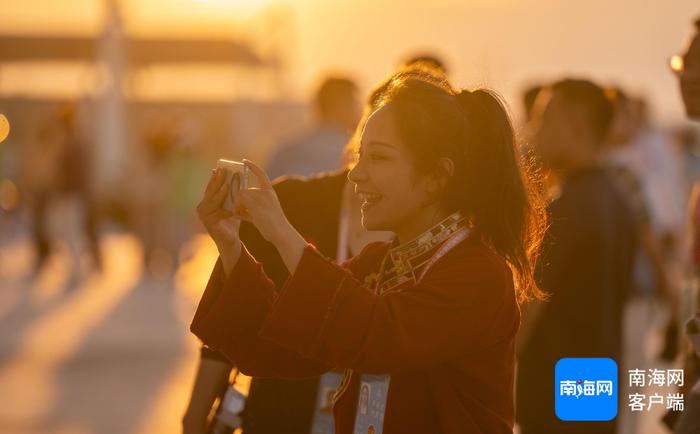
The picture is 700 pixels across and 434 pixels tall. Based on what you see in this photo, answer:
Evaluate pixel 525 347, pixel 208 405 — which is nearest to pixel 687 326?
pixel 208 405

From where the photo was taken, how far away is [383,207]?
7.95ft

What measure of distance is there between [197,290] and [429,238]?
12794 millimetres

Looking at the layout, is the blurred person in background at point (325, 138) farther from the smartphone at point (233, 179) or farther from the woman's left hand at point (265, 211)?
the woman's left hand at point (265, 211)

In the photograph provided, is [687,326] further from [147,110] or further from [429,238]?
[147,110]

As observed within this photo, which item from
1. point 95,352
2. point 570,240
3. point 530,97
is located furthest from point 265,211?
point 95,352

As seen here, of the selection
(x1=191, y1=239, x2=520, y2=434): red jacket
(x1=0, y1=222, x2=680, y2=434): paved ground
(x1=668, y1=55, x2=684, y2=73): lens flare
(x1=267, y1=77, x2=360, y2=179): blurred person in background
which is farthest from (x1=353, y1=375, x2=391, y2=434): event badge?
(x1=0, y1=222, x2=680, y2=434): paved ground

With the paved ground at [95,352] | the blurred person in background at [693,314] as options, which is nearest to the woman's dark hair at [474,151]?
the blurred person in background at [693,314]

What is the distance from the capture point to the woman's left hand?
231 cm

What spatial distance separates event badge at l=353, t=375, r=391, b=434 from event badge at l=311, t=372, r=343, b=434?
0.65 metres

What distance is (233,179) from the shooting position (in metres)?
2.48

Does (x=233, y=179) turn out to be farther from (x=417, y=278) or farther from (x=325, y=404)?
(x=325, y=404)

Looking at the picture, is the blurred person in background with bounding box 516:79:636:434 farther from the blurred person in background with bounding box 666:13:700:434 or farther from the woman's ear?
the woman's ear

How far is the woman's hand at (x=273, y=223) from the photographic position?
2.30m

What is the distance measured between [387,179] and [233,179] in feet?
0.88
